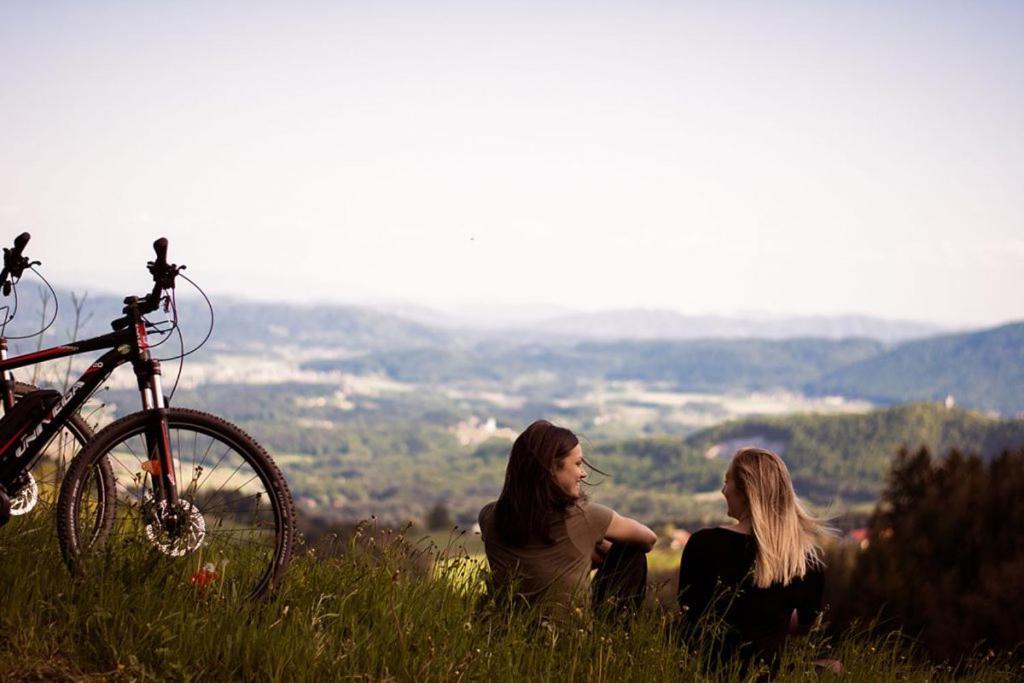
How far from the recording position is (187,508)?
3.69 metres

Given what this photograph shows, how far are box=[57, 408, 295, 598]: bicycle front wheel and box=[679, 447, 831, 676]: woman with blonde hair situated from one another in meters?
1.45

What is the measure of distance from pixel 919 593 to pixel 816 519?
1198 cm

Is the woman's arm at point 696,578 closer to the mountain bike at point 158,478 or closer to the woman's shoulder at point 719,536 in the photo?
the woman's shoulder at point 719,536

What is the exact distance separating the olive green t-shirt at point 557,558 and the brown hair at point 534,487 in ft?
0.14

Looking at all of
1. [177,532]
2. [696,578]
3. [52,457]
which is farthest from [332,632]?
[52,457]

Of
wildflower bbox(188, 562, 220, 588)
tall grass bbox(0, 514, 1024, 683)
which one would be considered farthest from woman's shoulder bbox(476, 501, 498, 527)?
wildflower bbox(188, 562, 220, 588)

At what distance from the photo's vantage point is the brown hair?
396 cm

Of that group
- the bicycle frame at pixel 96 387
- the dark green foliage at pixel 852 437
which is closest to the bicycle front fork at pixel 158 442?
the bicycle frame at pixel 96 387

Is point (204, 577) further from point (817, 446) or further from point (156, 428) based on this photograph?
point (817, 446)

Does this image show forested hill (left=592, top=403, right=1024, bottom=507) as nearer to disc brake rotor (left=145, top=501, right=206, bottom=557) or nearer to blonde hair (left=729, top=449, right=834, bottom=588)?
blonde hair (left=729, top=449, right=834, bottom=588)

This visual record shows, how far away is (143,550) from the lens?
12.1 ft

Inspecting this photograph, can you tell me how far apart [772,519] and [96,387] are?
7.64 feet

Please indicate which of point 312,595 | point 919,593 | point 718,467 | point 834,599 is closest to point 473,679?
point 312,595

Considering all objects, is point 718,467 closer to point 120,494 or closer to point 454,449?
point 454,449
